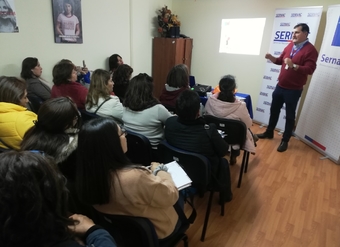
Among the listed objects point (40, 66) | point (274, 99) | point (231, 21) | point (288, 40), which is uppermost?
point (231, 21)

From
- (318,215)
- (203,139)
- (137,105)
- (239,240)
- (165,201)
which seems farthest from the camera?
(318,215)

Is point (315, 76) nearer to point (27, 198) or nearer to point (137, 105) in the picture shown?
point (137, 105)

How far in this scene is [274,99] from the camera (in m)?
3.36

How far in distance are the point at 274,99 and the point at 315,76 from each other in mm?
638

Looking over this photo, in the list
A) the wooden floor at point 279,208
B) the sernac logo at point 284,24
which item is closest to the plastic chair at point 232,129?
the wooden floor at point 279,208

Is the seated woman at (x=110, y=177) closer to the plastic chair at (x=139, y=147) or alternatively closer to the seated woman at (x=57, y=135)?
the seated woman at (x=57, y=135)

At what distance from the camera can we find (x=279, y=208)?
2137 millimetres

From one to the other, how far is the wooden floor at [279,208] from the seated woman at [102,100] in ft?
3.84

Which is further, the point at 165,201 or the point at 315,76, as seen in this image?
the point at 315,76

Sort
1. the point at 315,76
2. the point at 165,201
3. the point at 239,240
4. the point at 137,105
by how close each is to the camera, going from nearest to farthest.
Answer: the point at 165,201
the point at 239,240
the point at 137,105
the point at 315,76

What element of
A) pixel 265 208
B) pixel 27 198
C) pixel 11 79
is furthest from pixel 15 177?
pixel 265 208

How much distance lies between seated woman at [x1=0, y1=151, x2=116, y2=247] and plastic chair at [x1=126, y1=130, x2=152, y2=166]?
1.12 m

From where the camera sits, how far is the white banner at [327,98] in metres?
2.92

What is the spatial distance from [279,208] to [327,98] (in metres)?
1.82
